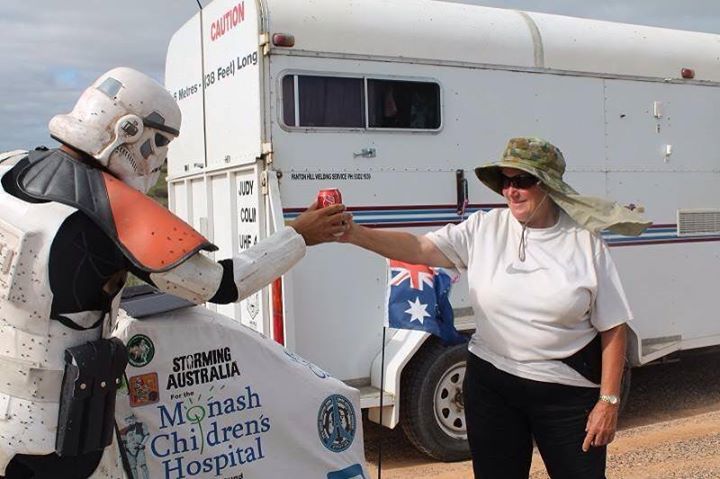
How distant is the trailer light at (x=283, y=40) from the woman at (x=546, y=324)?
228cm

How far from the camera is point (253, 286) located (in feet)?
8.45

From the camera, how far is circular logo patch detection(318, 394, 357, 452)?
341 centimetres

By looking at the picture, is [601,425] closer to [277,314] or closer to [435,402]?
[277,314]

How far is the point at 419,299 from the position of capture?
3.95 meters

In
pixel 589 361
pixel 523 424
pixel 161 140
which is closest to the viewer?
pixel 161 140

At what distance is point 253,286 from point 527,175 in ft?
3.99

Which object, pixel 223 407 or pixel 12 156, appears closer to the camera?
pixel 12 156

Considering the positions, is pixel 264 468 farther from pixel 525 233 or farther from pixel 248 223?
pixel 248 223

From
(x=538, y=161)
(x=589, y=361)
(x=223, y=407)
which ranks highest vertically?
(x=538, y=161)

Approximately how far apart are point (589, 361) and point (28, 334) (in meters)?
1.98

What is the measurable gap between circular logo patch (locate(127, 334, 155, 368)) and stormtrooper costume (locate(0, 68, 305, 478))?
1.61 feet

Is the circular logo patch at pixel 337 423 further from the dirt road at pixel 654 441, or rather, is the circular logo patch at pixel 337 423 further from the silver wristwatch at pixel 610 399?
the dirt road at pixel 654 441

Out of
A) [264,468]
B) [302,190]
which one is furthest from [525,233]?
[302,190]

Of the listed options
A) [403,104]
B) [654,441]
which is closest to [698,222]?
[654,441]
